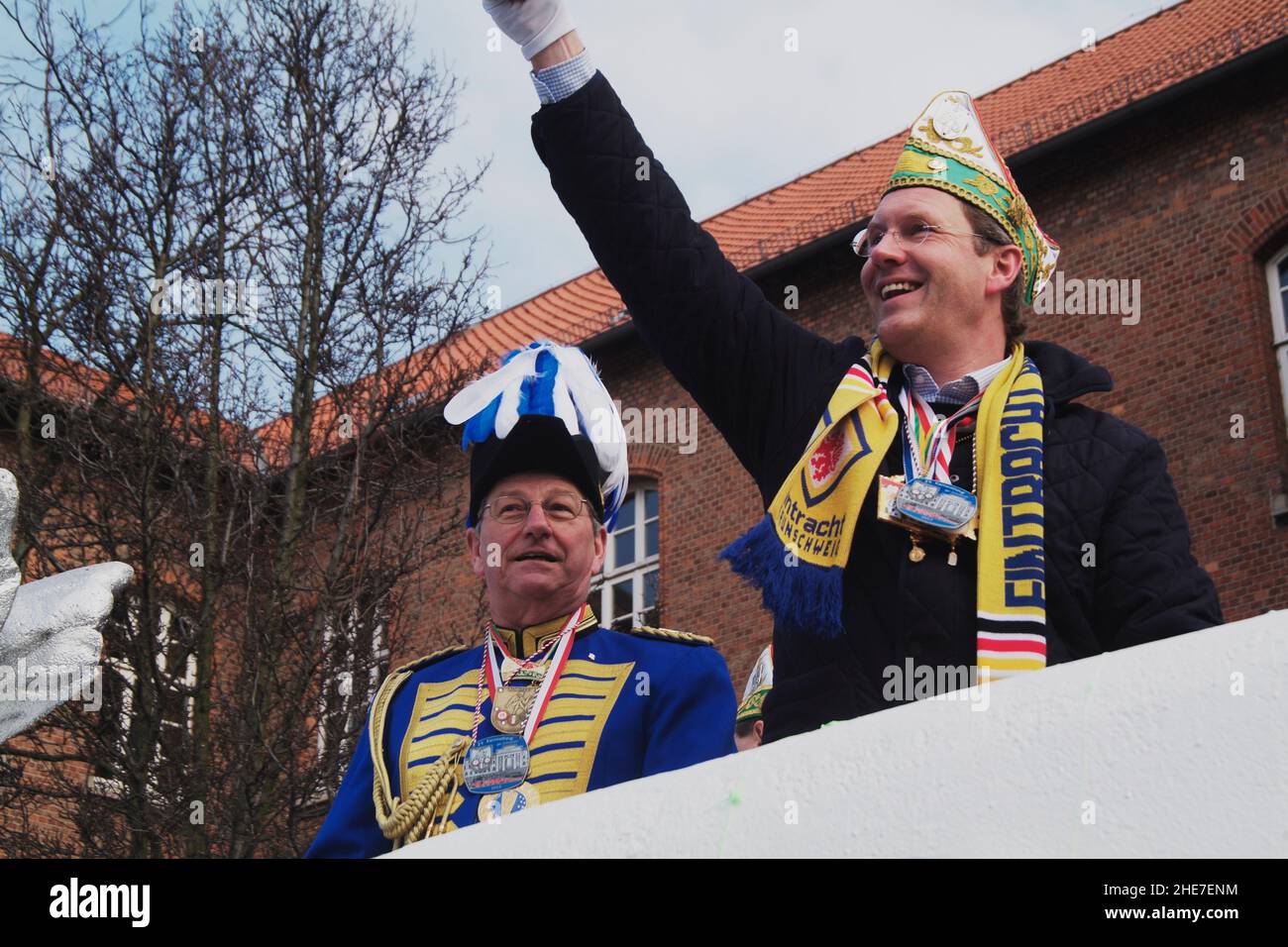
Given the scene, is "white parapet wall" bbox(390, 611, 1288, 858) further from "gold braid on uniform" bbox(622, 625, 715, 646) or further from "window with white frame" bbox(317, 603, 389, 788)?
"window with white frame" bbox(317, 603, 389, 788)

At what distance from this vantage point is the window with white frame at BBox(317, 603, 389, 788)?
11.1 m

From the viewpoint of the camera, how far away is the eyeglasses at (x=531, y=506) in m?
3.93

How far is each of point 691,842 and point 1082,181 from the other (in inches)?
551

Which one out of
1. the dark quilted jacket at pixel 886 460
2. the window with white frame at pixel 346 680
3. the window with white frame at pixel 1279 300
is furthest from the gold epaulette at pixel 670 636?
the window with white frame at pixel 1279 300

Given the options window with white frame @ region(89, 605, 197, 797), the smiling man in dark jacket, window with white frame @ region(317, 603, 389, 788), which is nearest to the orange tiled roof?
window with white frame @ region(317, 603, 389, 788)

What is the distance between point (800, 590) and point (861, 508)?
22 cm

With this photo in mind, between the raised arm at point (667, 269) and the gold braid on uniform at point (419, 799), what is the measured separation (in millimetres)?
910

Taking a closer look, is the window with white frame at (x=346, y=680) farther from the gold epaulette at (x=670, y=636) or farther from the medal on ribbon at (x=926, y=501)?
the medal on ribbon at (x=926, y=501)

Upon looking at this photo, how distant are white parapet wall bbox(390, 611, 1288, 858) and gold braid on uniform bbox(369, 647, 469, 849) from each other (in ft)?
4.85

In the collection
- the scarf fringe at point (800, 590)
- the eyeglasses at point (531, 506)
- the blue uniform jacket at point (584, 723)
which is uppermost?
the eyeglasses at point (531, 506)

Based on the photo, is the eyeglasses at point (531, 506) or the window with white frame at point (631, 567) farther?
the window with white frame at point (631, 567)

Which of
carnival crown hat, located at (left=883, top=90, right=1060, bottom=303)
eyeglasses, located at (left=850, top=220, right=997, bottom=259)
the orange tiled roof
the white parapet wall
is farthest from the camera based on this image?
the orange tiled roof
